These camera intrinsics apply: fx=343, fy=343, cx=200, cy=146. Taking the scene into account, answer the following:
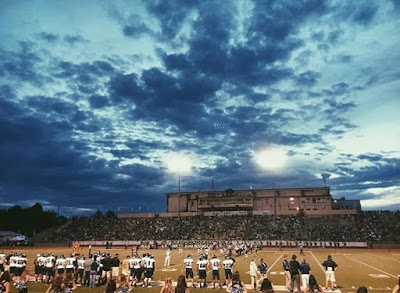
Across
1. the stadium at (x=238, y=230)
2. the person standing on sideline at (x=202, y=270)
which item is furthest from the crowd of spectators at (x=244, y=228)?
the person standing on sideline at (x=202, y=270)

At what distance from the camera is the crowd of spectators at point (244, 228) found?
196ft

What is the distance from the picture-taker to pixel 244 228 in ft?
220

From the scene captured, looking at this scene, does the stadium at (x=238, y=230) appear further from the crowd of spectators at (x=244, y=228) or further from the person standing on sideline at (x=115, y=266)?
the person standing on sideline at (x=115, y=266)

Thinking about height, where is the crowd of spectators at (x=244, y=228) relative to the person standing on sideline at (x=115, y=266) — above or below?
above

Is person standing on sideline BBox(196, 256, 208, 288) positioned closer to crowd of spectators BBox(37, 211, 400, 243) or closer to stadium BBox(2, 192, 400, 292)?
stadium BBox(2, 192, 400, 292)

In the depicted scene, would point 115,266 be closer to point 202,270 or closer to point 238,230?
point 202,270

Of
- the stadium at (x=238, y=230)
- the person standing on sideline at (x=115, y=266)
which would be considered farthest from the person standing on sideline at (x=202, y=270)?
the stadium at (x=238, y=230)

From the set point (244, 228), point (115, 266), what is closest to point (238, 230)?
point (244, 228)

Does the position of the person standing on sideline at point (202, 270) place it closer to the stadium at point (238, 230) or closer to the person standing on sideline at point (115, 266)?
the person standing on sideline at point (115, 266)

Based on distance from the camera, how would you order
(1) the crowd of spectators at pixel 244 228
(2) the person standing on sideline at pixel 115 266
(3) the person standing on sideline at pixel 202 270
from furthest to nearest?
(1) the crowd of spectators at pixel 244 228 < (2) the person standing on sideline at pixel 115 266 < (3) the person standing on sideline at pixel 202 270

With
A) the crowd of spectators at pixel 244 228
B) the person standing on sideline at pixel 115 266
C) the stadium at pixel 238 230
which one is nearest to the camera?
the person standing on sideline at pixel 115 266

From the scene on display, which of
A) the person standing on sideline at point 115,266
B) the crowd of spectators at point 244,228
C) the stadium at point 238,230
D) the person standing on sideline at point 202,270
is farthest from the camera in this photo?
the crowd of spectators at point 244,228

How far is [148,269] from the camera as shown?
19547 mm

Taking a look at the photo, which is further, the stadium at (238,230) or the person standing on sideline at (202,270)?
the stadium at (238,230)
